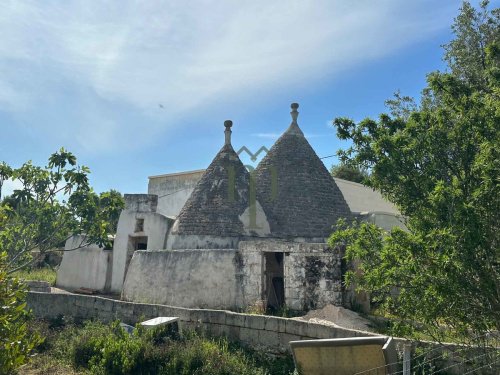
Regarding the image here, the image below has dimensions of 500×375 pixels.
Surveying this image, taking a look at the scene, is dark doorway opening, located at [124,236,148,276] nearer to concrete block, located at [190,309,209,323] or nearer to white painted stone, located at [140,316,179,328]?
white painted stone, located at [140,316,179,328]

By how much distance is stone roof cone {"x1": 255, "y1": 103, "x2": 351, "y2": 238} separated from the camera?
13.9 m

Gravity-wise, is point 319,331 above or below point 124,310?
below

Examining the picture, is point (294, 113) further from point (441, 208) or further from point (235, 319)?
point (441, 208)

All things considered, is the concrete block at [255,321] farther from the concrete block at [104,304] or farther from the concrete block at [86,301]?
the concrete block at [86,301]

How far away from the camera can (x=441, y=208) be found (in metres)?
4.80

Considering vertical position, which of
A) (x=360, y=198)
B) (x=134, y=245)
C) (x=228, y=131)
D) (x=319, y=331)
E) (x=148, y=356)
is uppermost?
(x=228, y=131)

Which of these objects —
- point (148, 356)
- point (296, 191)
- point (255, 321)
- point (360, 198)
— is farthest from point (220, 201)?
point (360, 198)

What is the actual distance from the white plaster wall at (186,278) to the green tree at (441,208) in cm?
589

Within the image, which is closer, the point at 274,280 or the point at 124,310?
the point at 124,310

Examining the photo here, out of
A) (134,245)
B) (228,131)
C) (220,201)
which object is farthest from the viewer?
(134,245)

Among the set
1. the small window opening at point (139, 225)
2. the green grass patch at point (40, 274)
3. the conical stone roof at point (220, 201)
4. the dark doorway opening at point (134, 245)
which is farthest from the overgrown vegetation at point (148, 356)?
the green grass patch at point (40, 274)

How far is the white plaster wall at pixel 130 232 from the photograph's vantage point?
49.0 ft

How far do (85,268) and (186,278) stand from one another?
660 centimetres

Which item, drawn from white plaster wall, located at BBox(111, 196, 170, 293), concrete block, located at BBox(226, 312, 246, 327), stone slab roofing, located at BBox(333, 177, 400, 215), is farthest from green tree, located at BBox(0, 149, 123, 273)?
stone slab roofing, located at BBox(333, 177, 400, 215)
